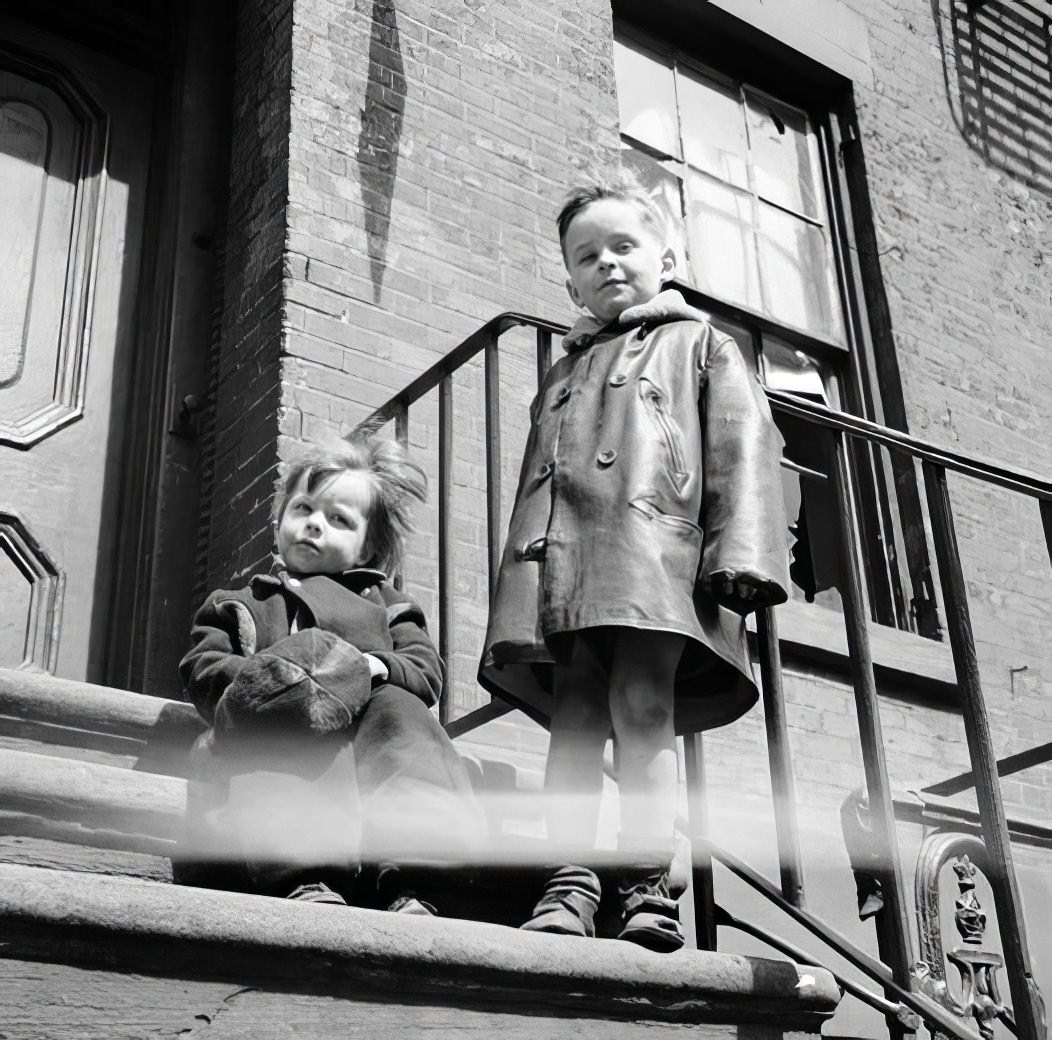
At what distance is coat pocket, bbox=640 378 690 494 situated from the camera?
2.80 meters

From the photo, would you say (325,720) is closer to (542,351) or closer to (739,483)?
(739,483)

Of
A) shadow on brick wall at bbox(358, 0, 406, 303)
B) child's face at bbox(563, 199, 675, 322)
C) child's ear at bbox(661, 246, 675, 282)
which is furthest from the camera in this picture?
shadow on brick wall at bbox(358, 0, 406, 303)

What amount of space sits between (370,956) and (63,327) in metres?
3.10

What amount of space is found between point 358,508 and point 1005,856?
4.68ft

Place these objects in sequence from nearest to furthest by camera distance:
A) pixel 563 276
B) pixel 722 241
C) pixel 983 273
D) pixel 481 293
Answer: pixel 481 293 < pixel 563 276 < pixel 722 241 < pixel 983 273

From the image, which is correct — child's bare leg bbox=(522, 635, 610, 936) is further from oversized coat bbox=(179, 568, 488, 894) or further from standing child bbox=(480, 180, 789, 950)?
oversized coat bbox=(179, 568, 488, 894)

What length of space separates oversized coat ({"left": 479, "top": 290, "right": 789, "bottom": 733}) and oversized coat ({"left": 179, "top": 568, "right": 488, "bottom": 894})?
0.28 m

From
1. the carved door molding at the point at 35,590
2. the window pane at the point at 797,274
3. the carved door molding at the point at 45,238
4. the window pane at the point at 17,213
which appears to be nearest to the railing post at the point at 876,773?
the carved door molding at the point at 35,590

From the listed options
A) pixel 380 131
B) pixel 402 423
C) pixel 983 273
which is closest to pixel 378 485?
pixel 402 423

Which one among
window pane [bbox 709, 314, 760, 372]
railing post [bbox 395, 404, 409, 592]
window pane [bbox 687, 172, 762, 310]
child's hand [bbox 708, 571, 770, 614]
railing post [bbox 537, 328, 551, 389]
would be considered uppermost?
window pane [bbox 687, 172, 762, 310]

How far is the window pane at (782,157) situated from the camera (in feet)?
21.1

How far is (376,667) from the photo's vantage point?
2.62 m

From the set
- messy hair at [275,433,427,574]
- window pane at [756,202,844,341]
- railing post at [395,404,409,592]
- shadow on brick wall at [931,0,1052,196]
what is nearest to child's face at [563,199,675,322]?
messy hair at [275,433,427,574]

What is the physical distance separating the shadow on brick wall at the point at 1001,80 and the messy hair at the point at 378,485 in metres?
4.91
